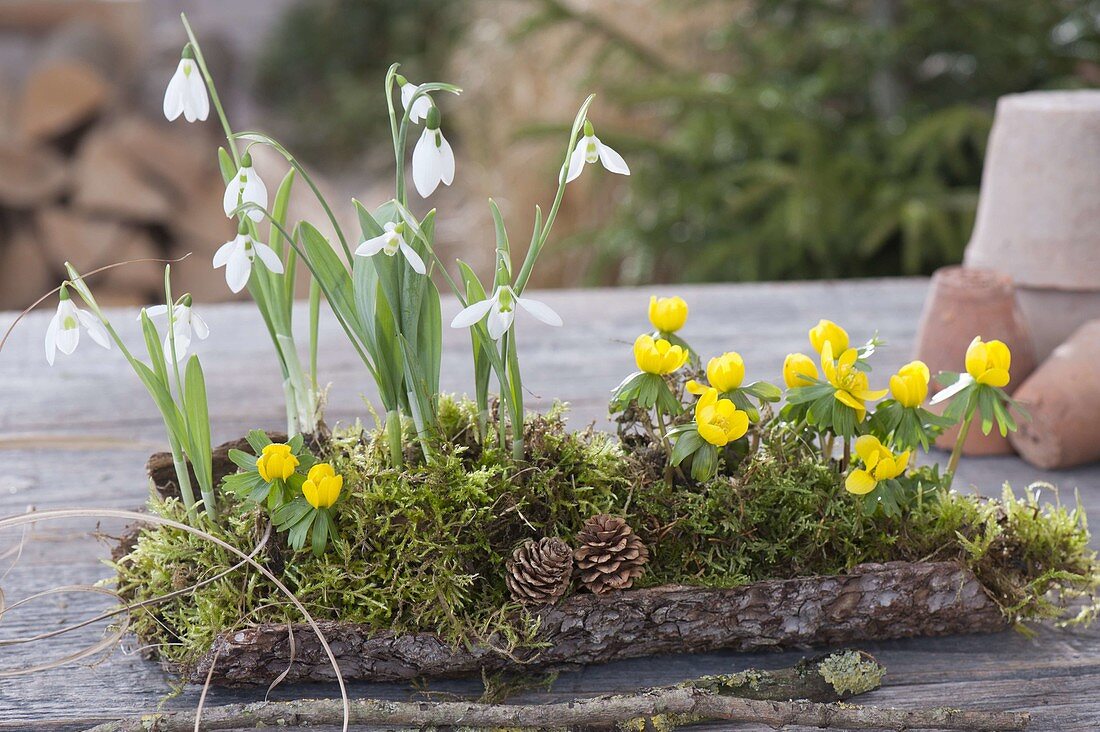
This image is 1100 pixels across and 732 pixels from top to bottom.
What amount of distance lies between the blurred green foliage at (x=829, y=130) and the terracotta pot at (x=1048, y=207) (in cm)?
78

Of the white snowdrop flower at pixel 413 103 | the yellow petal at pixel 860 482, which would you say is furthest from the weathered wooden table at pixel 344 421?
the white snowdrop flower at pixel 413 103

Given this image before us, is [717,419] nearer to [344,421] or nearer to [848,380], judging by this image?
[848,380]

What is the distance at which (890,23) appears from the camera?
2131mm

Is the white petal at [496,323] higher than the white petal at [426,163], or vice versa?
the white petal at [426,163]

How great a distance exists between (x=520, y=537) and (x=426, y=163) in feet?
0.82

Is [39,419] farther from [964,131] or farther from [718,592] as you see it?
[964,131]

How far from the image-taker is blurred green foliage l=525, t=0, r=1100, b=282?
196 centimetres

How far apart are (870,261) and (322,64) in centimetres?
375

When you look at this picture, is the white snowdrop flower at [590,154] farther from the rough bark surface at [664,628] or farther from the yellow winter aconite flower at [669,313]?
the rough bark surface at [664,628]

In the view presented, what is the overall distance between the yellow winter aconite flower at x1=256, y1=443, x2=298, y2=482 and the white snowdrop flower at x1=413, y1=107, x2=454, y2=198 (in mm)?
176

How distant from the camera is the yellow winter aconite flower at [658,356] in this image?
602 millimetres

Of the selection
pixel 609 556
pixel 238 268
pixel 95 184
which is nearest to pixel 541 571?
pixel 609 556

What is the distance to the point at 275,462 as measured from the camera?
0.57 metres

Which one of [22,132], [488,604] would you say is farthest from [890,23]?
[22,132]
